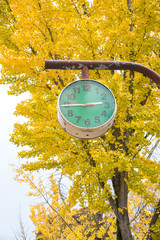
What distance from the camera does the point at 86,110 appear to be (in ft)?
7.16

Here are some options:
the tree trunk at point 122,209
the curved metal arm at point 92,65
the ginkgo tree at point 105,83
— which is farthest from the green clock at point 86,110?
the tree trunk at point 122,209

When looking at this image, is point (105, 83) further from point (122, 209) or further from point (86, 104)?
point (122, 209)

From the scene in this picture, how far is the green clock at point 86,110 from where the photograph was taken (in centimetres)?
212

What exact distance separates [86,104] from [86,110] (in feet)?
0.23

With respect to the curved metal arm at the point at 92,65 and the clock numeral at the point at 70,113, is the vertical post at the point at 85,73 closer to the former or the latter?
the curved metal arm at the point at 92,65

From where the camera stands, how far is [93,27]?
4375 millimetres

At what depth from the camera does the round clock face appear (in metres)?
2.13

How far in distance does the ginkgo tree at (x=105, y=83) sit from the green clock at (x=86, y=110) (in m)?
1.81

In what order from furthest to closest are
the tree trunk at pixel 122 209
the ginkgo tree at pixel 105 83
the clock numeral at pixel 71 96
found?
the tree trunk at pixel 122 209, the ginkgo tree at pixel 105 83, the clock numeral at pixel 71 96

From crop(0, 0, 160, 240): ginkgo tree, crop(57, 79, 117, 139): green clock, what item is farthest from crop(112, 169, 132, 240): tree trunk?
crop(57, 79, 117, 139): green clock

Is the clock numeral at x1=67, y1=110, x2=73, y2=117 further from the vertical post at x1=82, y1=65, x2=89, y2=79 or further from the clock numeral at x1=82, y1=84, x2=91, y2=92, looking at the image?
the vertical post at x1=82, y1=65, x2=89, y2=79

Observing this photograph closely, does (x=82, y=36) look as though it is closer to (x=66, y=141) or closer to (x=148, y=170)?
(x=66, y=141)

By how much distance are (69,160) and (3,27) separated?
216 inches

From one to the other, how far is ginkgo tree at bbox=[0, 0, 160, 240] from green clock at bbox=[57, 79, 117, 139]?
1.81 m
